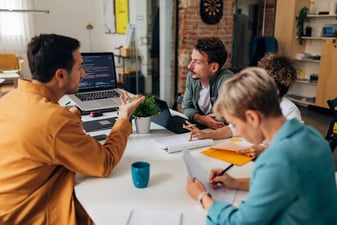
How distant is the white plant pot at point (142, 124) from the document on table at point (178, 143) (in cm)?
16

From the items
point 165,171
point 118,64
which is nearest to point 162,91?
point 118,64

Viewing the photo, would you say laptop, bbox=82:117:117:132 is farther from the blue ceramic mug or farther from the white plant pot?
the blue ceramic mug

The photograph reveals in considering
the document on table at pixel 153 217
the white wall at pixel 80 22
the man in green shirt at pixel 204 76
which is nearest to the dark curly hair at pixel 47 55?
the document on table at pixel 153 217

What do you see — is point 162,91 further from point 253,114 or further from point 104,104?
point 253,114

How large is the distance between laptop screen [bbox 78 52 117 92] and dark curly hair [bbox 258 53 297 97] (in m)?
1.16

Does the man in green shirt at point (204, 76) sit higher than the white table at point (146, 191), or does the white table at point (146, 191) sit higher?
the man in green shirt at point (204, 76)

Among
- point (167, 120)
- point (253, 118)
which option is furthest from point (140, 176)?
point (167, 120)

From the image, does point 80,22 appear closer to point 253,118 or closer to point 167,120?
point 167,120

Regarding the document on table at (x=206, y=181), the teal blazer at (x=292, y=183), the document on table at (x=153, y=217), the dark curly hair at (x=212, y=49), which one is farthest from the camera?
the dark curly hair at (x=212, y=49)

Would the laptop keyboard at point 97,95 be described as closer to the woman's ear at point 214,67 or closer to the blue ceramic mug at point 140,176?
the woman's ear at point 214,67

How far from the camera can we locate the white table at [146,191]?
3.60ft

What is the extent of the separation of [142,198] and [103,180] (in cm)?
22

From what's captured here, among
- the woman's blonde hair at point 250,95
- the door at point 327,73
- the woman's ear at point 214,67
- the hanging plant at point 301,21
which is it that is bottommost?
the door at point 327,73

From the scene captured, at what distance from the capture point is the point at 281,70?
165cm
